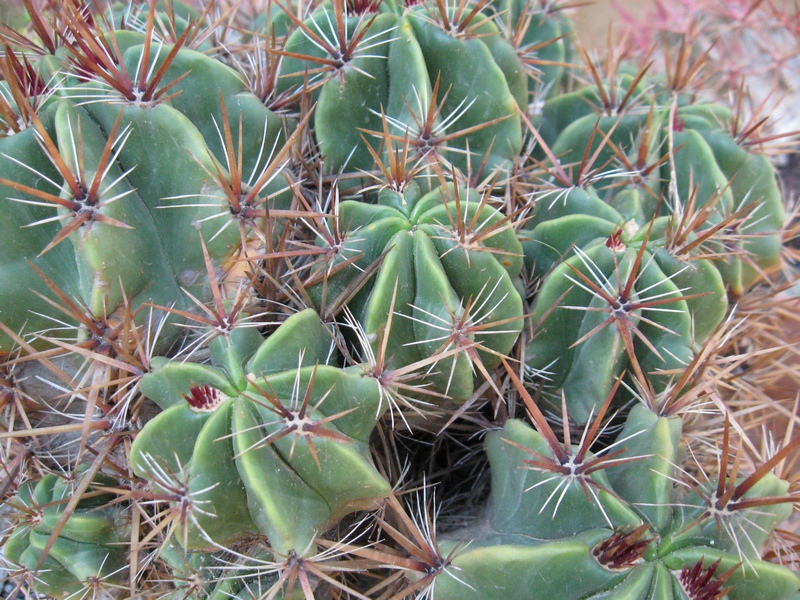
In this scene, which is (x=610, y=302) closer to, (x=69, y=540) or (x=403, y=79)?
(x=403, y=79)

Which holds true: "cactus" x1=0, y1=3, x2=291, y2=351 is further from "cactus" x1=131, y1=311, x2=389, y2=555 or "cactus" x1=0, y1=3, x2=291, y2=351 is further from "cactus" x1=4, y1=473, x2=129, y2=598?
"cactus" x1=4, y1=473, x2=129, y2=598

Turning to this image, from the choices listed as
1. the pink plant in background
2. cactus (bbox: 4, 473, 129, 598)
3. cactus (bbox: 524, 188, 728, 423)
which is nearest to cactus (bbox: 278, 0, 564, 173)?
cactus (bbox: 524, 188, 728, 423)

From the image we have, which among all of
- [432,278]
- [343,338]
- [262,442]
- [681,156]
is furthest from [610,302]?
[262,442]

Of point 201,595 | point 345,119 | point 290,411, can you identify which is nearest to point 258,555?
point 201,595

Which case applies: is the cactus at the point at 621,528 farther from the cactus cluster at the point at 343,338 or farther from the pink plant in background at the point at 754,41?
the pink plant in background at the point at 754,41

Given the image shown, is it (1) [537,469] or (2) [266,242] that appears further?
(2) [266,242]

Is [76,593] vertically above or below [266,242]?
below

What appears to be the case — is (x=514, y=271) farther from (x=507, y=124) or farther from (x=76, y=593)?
(x=76, y=593)

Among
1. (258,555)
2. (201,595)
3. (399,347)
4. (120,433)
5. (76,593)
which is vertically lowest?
(76,593)
